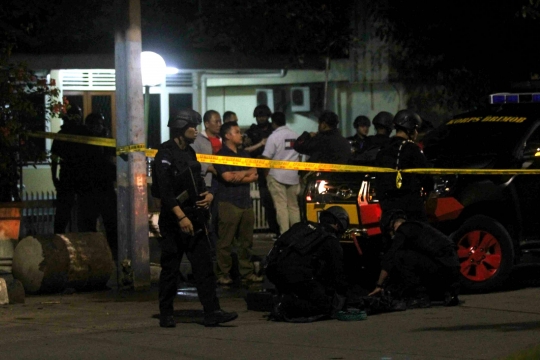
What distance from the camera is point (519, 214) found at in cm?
1070

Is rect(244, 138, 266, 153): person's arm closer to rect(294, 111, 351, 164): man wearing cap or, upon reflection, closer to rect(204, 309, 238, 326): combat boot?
rect(294, 111, 351, 164): man wearing cap

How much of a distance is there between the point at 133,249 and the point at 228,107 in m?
9.87

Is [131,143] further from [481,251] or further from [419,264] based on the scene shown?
[481,251]

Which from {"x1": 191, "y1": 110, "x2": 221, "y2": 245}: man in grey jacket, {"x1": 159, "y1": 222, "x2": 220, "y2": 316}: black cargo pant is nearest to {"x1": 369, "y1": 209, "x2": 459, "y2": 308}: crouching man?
{"x1": 159, "y1": 222, "x2": 220, "y2": 316}: black cargo pant

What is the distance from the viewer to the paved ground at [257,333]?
7480 mm

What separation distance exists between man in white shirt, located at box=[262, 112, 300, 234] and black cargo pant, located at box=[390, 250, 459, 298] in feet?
13.3

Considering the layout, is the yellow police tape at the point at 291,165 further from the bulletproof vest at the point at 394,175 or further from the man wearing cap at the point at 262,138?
the man wearing cap at the point at 262,138

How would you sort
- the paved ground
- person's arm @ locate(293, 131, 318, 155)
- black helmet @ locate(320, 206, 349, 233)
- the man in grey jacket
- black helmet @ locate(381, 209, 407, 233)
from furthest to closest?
person's arm @ locate(293, 131, 318, 155), the man in grey jacket, black helmet @ locate(381, 209, 407, 233), black helmet @ locate(320, 206, 349, 233), the paved ground

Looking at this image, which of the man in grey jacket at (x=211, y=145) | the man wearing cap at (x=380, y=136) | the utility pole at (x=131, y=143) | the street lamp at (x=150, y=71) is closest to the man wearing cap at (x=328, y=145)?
the man wearing cap at (x=380, y=136)

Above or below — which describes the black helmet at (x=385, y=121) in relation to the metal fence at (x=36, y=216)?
above

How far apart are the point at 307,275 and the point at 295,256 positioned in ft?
0.63

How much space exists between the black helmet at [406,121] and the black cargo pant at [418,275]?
4.14 ft

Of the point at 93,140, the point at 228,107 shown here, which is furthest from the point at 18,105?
the point at 228,107

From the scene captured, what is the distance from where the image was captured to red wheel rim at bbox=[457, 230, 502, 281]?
10.6 m
